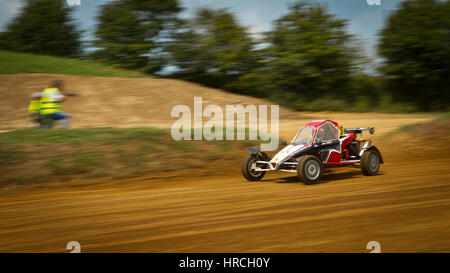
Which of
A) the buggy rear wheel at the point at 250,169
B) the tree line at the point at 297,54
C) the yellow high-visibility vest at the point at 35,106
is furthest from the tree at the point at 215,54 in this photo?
the buggy rear wheel at the point at 250,169

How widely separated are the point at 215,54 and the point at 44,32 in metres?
23.8

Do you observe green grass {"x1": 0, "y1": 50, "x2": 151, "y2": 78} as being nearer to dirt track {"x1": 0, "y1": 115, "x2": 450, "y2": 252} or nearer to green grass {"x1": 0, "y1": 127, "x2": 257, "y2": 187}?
green grass {"x1": 0, "y1": 127, "x2": 257, "y2": 187}

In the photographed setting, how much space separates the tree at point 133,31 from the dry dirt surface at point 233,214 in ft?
113

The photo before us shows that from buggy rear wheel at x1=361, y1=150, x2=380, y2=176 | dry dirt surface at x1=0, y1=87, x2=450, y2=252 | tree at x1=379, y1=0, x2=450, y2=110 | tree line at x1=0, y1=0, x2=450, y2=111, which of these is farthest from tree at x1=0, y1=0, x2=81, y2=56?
buggy rear wheel at x1=361, y1=150, x2=380, y2=176

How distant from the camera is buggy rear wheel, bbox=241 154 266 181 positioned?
1002cm

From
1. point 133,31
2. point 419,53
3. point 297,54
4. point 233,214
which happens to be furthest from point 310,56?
point 233,214

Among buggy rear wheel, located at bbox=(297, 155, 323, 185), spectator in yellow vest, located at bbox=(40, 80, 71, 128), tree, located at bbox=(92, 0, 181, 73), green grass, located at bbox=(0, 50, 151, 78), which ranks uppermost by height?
tree, located at bbox=(92, 0, 181, 73)

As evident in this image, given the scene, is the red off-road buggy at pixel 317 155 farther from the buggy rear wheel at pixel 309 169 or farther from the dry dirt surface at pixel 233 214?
the dry dirt surface at pixel 233 214

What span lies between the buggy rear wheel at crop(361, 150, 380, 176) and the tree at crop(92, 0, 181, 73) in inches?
1381

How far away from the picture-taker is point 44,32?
173ft

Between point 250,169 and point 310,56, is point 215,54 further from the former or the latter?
point 250,169

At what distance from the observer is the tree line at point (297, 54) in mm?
34469
